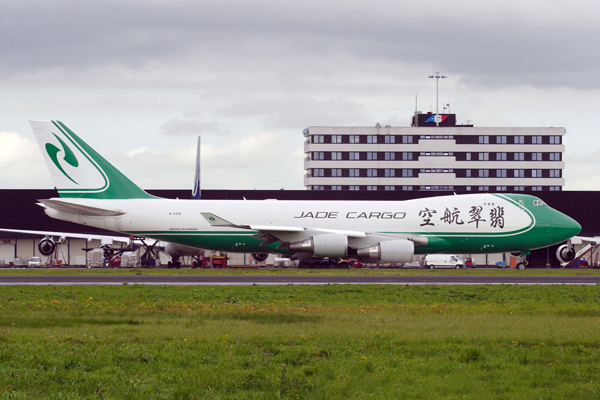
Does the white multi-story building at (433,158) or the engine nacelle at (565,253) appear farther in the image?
the white multi-story building at (433,158)

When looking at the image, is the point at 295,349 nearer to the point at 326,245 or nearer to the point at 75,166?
the point at 326,245

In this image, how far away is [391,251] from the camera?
1933 inches

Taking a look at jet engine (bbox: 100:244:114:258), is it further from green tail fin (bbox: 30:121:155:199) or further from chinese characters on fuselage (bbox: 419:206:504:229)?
chinese characters on fuselage (bbox: 419:206:504:229)

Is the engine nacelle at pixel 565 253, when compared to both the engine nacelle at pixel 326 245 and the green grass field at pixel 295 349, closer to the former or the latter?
the engine nacelle at pixel 326 245

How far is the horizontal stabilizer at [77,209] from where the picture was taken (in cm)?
4903

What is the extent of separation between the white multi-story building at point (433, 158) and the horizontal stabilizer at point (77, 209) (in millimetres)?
76599

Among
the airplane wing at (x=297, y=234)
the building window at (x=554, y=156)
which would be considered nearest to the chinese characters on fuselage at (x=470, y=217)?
the airplane wing at (x=297, y=234)

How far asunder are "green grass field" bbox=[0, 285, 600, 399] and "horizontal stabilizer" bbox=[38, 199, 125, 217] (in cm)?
2396

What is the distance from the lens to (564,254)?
6588 cm

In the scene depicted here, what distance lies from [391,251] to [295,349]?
114 feet

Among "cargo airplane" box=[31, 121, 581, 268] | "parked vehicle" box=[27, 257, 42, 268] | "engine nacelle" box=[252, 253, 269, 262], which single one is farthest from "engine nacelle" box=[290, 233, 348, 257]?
"parked vehicle" box=[27, 257, 42, 268]

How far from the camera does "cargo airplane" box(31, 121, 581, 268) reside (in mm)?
50941

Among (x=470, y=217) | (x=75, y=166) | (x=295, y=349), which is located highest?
(x=75, y=166)

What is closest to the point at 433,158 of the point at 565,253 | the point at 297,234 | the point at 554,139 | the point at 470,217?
the point at 554,139
